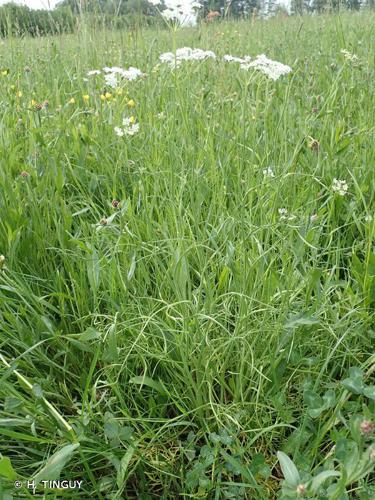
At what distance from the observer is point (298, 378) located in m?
1.00

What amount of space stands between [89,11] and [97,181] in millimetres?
1072

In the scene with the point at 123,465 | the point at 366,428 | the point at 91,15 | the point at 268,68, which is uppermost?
the point at 91,15

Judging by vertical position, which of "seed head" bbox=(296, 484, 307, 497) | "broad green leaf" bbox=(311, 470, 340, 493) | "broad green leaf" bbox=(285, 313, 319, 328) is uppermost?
"seed head" bbox=(296, 484, 307, 497)

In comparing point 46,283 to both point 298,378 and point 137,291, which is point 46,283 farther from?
point 298,378

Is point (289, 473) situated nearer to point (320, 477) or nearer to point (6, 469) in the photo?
point (320, 477)

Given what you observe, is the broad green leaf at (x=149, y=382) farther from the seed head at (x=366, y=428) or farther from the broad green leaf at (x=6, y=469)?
the seed head at (x=366, y=428)

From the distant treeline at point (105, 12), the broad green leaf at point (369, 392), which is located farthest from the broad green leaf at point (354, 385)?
the distant treeline at point (105, 12)

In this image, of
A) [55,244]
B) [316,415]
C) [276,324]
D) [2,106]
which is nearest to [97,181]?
[55,244]

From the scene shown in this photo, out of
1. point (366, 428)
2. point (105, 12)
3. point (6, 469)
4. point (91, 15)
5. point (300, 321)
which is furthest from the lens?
point (105, 12)

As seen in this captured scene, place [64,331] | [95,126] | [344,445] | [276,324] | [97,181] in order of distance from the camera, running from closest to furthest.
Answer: [344,445], [276,324], [64,331], [97,181], [95,126]

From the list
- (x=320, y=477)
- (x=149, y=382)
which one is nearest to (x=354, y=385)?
(x=320, y=477)

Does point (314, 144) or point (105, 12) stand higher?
point (105, 12)

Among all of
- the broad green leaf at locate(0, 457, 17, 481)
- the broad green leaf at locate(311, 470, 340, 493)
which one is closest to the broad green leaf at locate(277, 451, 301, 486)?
the broad green leaf at locate(311, 470, 340, 493)

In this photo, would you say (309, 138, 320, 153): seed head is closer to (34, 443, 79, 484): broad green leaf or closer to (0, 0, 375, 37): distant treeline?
(0, 0, 375, 37): distant treeline
